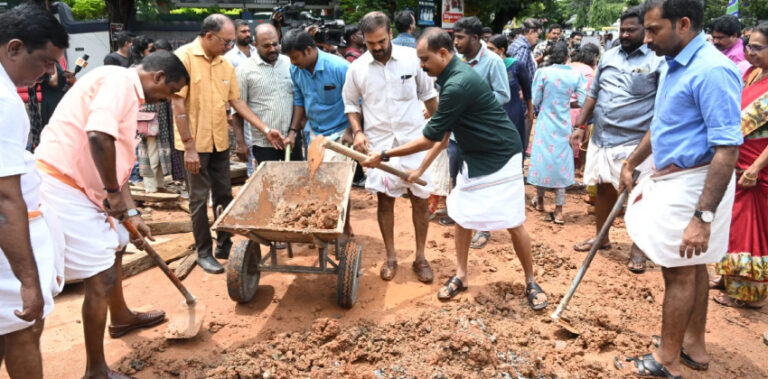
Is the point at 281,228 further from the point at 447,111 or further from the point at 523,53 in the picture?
the point at 523,53

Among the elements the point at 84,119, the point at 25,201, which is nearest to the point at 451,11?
the point at 84,119

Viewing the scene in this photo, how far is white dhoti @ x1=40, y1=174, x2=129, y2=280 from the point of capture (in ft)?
9.16

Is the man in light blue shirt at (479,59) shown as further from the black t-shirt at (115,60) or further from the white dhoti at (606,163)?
the black t-shirt at (115,60)

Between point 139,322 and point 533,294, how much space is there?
3046 mm

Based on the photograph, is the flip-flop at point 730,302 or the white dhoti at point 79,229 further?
the flip-flop at point 730,302

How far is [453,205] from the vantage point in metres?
4.06

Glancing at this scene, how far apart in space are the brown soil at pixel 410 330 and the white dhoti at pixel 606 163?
0.82m

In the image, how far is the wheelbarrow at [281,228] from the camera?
3.56 metres

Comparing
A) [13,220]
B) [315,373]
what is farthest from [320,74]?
[13,220]

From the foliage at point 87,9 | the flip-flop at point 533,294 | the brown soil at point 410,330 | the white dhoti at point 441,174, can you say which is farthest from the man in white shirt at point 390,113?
the foliage at point 87,9

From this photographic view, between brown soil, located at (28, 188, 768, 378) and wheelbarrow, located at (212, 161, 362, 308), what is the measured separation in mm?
282

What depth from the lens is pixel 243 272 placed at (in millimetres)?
3912

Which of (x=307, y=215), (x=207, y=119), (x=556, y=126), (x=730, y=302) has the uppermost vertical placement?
(x=207, y=119)

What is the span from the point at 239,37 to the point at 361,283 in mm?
3705
